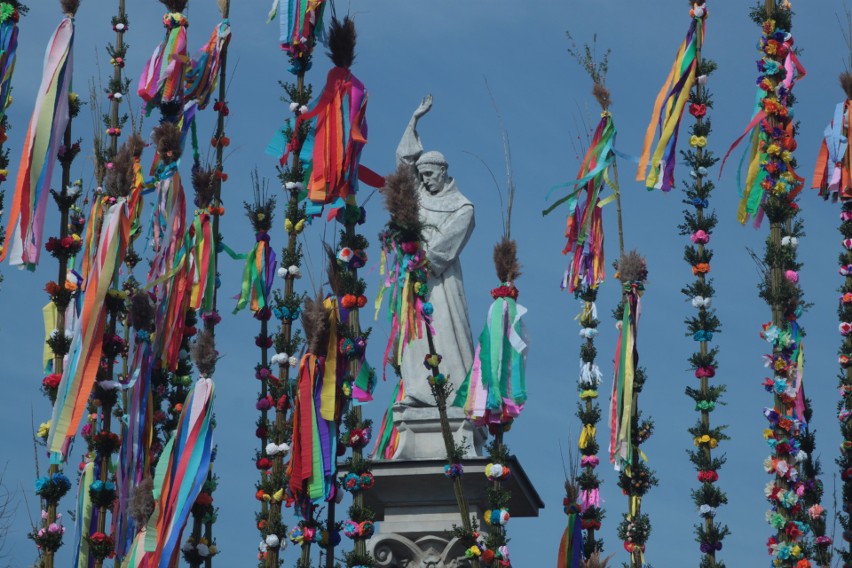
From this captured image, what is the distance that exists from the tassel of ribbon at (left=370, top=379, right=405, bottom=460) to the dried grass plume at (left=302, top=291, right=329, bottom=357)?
3.70m

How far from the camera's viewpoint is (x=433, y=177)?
74.4 feet

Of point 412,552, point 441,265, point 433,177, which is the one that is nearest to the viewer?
point 412,552

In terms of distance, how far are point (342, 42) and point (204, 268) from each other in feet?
11.7

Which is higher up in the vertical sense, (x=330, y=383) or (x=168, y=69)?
(x=168, y=69)

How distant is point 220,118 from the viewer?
20.3 m

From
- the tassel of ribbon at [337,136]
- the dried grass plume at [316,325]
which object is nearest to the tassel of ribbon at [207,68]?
the tassel of ribbon at [337,136]

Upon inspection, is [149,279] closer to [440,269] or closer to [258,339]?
[258,339]

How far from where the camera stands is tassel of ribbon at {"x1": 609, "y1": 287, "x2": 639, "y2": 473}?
2138cm

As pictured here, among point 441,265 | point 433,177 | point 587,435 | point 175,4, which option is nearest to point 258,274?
point 441,265

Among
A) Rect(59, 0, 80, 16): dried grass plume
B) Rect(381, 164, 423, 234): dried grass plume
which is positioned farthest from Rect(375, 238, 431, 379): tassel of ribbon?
Rect(59, 0, 80, 16): dried grass plume

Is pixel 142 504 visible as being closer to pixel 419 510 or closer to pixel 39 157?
pixel 39 157

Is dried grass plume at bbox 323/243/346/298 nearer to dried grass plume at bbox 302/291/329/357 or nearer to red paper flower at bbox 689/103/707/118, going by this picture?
dried grass plume at bbox 302/291/329/357

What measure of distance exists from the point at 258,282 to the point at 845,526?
8.13m

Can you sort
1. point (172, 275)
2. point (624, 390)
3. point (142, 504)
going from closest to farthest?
1. point (142, 504)
2. point (172, 275)
3. point (624, 390)
